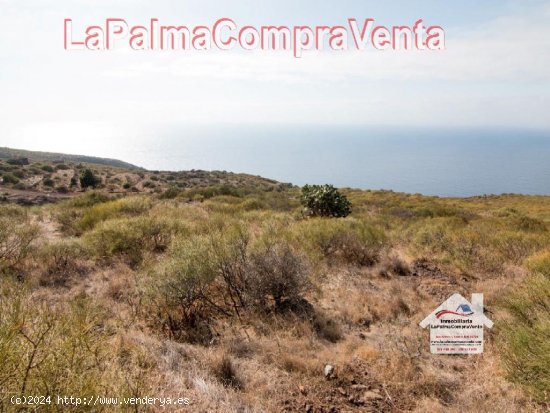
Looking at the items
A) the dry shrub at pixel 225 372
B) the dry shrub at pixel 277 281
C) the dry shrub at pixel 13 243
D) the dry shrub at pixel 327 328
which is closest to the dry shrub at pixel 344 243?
the dry shrub at pixel 277 281

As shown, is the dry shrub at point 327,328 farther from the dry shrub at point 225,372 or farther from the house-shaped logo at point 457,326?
the dry shrub at point 225,372

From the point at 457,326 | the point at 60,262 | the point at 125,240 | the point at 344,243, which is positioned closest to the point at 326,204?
the point at 344,243

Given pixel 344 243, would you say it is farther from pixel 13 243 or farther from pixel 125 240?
pixel 13 243

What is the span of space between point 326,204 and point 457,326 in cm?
1059

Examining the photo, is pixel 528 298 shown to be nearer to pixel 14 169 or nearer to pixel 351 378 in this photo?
pixel 351 378

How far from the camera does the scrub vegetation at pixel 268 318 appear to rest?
358cm

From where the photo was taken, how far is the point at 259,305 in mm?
7301

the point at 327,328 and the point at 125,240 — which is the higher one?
the point at 125,240

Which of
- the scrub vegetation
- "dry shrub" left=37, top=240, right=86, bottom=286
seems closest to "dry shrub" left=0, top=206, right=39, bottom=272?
the scrub vegetation

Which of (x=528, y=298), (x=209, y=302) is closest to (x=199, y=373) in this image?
(x=209, y=302)

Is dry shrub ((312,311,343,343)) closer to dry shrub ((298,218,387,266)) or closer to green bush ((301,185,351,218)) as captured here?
dry shrub ((298,218,387,266))

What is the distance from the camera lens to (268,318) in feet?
22.6

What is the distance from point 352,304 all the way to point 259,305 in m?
2.17

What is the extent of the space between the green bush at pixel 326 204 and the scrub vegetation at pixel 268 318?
3744mm
